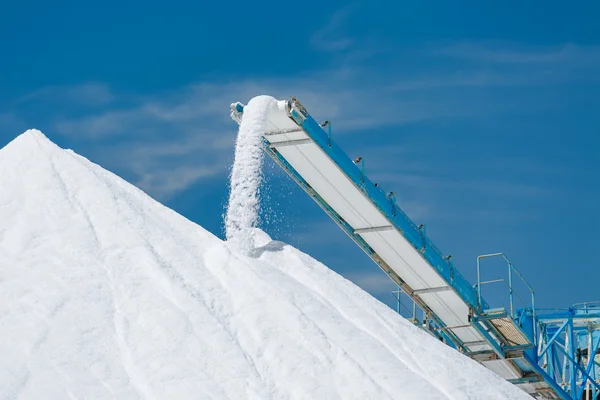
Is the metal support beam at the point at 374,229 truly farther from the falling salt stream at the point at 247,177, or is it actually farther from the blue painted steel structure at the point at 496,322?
the falling salt stream at the point at 247,177

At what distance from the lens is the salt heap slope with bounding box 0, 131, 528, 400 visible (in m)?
11.5

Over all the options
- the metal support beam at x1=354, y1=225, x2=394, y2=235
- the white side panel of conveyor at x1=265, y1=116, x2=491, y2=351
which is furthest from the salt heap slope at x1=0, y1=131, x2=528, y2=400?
the metal support beam at x1=354, y1=225, x2=394, y2=235

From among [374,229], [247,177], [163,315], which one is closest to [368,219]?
[374,229]

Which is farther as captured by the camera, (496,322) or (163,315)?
(496,322)

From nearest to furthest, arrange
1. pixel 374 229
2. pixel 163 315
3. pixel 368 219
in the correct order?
pixel 163 315 < pixel 368 219 < pixel 374 229

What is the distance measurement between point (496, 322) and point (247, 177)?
7.42m

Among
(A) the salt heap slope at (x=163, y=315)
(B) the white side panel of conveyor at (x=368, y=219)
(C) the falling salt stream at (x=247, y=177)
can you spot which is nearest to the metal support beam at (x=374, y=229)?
(B) the white side panel of conveyor at (x=368, y=219)

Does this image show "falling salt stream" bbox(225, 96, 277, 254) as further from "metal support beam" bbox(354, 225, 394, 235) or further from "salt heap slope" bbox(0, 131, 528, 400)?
"metal support beam" bbox(354, 225, 394, 235)

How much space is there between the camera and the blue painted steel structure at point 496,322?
17.2 m

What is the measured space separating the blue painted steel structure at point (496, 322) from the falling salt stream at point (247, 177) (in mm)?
411

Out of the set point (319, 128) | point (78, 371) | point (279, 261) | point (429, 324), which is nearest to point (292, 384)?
point (78, 371)

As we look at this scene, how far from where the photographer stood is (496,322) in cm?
2014

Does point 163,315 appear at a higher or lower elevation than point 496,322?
lower

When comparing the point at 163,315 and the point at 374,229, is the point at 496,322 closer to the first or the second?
the point at 374,229
